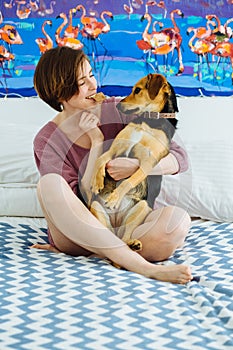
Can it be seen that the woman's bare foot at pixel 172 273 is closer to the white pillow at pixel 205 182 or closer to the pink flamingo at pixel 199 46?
the white pillow at pixel 205 182

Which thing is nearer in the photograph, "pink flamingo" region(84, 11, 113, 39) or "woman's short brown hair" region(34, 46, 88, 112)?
"woman's short brown hair" region(34, 46, 88, 112)

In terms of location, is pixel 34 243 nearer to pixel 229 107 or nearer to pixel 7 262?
pixel 7 262

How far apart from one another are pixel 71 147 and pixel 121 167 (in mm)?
209

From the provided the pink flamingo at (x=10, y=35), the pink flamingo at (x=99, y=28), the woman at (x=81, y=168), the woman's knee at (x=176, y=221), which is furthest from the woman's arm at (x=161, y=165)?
the pink flamingo at (x=10, y=35)

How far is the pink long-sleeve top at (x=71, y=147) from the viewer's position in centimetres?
175

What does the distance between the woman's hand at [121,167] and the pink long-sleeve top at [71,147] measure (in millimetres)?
94

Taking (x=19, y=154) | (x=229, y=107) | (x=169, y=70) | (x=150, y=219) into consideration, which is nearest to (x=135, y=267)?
→ (x=150, y=219)

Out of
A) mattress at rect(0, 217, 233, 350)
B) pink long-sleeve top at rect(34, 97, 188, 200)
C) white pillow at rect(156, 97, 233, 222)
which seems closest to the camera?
mattress at rect(0, 217, 233, 350)

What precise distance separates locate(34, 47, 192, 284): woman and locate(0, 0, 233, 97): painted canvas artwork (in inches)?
35.2

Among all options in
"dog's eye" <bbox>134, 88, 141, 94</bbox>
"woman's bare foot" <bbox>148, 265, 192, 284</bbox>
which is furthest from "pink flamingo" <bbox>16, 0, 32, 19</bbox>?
"woman's bare foot" <bbox>148, 265, 192, 284</bbox>

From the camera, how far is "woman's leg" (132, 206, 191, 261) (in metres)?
1.67

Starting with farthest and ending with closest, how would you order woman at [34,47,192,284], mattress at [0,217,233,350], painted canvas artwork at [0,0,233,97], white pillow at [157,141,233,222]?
painted canvas artwork at [0,0,233,97]
white pillow at [157,141,233,222]
woman at [34,47,192,284]
mattress at [0,217,233,350]

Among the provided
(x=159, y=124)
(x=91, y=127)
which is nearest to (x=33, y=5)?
(x=91, y=127)

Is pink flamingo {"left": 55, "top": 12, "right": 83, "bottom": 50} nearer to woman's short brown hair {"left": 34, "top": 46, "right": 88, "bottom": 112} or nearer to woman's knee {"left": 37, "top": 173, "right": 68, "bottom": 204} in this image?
woman's short brown hair {"left": 34, "top": 46, "right": 88, "bottom": 112}
